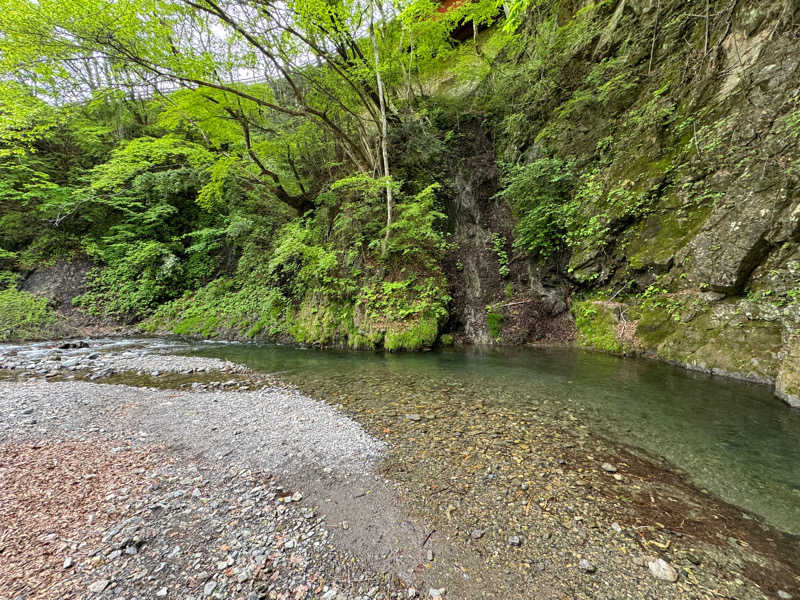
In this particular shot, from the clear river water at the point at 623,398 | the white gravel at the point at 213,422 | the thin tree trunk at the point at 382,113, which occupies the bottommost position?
the white gravel at the point at 213,422

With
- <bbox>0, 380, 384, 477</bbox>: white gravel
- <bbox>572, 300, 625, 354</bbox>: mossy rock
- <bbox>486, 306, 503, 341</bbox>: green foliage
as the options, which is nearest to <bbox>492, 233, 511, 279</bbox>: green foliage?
<bbox>486, 306, 503, 341</bbox>: green foliage

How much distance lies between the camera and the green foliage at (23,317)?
36.3 feet

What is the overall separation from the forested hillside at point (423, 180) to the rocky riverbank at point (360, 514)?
411 centimetres

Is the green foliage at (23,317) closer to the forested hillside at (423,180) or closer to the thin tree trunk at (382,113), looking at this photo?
the forested hillside at (423,180)

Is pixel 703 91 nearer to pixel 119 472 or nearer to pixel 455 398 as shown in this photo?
pixel 455 398

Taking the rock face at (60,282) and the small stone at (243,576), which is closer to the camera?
the small stone at (243,576)

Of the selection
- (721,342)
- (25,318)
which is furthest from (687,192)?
(25,318)

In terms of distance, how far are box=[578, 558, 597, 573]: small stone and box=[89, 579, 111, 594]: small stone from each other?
3.31 metres

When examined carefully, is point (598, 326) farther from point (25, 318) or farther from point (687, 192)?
point (25, 318)

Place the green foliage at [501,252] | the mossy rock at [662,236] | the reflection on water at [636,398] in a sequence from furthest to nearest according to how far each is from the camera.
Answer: the green foliage at [501,252]
the mossy rock at [662,236]
the reflection on water at [636,398]

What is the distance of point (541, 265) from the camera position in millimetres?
10070

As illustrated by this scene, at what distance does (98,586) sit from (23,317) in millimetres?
16382

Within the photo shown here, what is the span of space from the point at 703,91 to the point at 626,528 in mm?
10304

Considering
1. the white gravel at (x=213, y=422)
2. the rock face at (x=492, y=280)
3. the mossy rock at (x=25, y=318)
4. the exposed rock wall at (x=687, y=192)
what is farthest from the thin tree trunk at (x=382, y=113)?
the mossy rock at (x=25, y=318)
